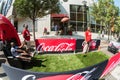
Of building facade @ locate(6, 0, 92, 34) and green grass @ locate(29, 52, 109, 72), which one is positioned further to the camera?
building facade @ locate(6, 0, 92, 34)

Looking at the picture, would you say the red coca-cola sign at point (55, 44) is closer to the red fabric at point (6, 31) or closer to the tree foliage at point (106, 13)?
the red fabric at point (6, 31)

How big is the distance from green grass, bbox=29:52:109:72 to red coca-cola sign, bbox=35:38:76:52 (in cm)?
168

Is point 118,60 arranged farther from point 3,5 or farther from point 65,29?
point 65,29

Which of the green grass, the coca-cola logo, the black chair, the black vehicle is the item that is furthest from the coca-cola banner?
the black vehicle

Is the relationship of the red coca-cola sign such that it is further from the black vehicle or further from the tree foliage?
the tree foliage

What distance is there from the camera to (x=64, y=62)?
1761 cm

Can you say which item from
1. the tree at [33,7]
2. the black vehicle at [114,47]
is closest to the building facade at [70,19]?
the tree at [33,7]

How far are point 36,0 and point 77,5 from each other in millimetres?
23682

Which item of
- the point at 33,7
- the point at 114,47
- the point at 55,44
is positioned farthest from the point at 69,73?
the point at 33,7

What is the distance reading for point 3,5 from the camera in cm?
2623

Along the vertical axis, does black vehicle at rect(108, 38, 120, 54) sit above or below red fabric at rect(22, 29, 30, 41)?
below

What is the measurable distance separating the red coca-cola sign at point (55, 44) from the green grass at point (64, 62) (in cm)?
168

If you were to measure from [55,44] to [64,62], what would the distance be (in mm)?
3807

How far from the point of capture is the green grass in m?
15.7
